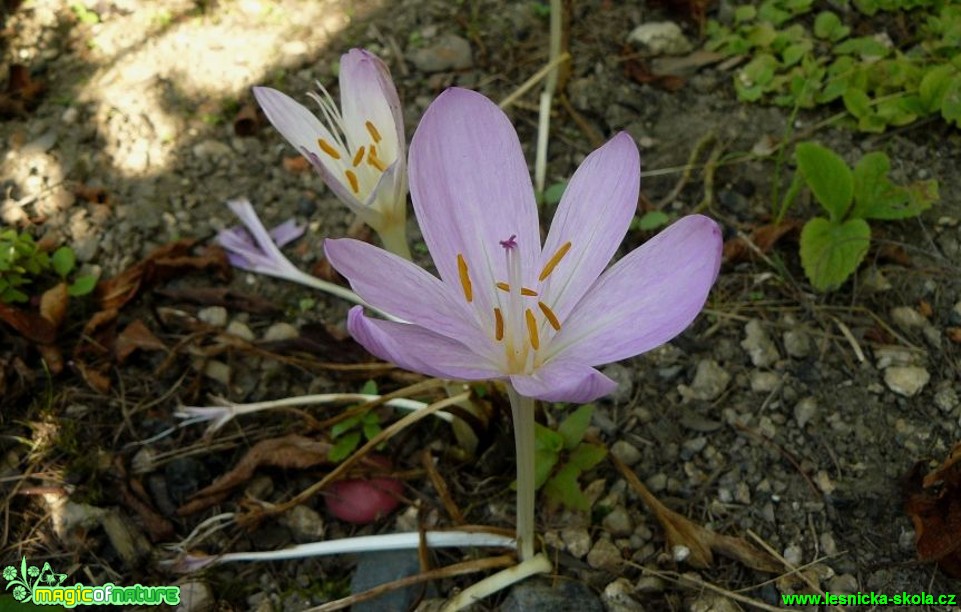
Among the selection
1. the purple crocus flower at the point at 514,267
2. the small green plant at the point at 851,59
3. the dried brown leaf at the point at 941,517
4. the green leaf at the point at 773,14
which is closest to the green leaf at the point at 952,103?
the small green plant at the point at 851,59

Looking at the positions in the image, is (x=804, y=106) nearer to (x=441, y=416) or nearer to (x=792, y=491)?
(x=792, y=491)

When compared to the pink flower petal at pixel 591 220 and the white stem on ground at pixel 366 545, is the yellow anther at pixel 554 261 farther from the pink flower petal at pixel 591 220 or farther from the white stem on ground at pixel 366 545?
the white stem on ground at pixel 366 545

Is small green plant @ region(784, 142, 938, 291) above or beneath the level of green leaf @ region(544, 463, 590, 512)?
above

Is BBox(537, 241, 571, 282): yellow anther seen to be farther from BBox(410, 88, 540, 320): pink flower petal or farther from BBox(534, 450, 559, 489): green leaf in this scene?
BBox(534, 450, 559, 489): green leaf

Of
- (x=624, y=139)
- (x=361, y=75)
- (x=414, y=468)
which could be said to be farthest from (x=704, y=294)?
(x=414, y=468)

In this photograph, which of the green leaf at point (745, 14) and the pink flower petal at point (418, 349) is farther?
the green leaf at point (745, 14)

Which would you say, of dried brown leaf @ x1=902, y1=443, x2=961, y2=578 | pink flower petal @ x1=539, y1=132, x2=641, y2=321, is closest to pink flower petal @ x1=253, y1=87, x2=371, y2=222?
pink flower petal @ x1=539, y1=132, x2=641, y2=321
